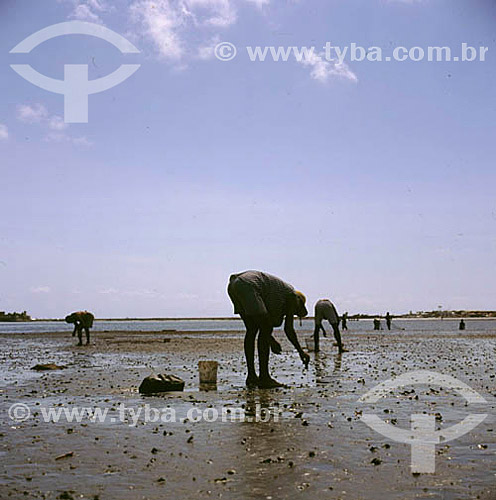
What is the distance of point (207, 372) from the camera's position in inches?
470

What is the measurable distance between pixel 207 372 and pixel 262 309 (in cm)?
183

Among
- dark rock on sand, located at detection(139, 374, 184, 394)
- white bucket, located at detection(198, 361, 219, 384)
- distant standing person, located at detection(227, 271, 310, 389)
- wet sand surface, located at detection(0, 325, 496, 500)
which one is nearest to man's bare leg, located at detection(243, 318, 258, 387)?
distant standing person, located at detection(227, 271, 310, 389)

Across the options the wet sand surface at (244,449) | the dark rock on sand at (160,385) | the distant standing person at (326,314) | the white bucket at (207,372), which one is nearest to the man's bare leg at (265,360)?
the wet sand surface at (244,449)

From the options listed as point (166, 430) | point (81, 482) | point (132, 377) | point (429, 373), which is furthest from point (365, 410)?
point (132, 377)

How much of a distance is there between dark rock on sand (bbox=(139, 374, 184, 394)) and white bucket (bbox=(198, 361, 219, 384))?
105 centimetres

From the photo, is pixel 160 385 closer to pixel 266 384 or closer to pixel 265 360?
pixel 266 384

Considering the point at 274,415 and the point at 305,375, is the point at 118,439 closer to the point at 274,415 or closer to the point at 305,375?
the point at 274,415

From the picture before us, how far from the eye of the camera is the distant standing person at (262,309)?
11492mm

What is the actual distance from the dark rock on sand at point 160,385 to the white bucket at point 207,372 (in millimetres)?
1049

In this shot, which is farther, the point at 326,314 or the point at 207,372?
the point at 326,314

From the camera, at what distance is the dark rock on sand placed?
10.6 metres

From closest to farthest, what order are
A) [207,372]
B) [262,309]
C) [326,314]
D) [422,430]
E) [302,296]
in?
[422,430] < [262,309] < [207,372] < [302,296] < [326,314]

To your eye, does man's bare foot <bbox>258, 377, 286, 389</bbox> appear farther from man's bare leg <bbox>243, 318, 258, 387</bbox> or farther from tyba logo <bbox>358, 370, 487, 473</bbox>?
tyba logo <bbox>358, 370, 487, 473</bbox>

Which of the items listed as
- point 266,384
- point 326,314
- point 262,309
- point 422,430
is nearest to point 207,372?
point 266,384
